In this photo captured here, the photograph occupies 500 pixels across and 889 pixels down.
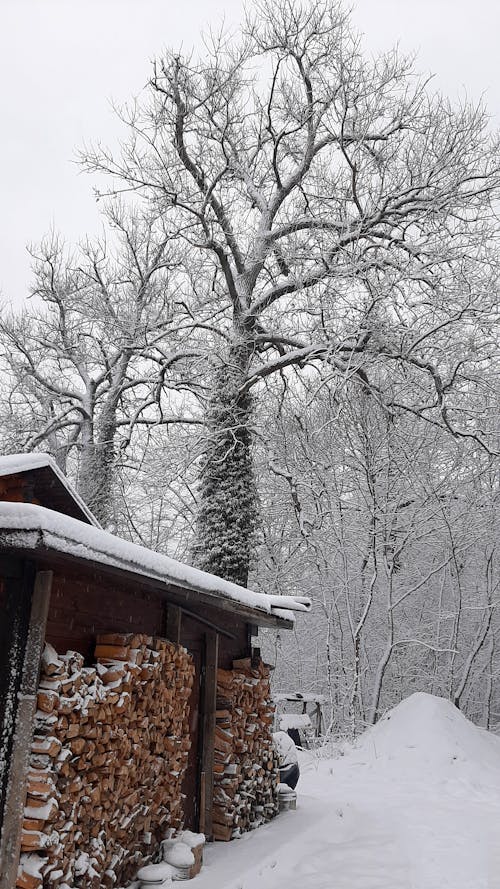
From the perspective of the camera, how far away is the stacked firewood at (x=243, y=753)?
7059 mm

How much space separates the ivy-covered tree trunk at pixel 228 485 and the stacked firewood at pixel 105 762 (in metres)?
7.78

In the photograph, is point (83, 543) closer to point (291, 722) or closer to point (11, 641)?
point (11, 641)

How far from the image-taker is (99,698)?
458 cm

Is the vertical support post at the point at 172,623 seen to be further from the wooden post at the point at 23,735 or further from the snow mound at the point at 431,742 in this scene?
the snow mound at the point at 431,742

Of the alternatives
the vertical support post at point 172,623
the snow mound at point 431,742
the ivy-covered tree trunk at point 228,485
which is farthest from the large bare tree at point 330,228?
the vertical support post at point 172,623

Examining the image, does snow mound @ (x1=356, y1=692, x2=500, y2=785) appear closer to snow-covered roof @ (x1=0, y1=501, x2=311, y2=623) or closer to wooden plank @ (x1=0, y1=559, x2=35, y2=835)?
snow-covered roof @ (x1=0, y1=501, x2=311, y2=623)

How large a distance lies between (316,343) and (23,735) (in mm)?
11547

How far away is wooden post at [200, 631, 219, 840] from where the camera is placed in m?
6.79

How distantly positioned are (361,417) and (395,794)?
843 cm

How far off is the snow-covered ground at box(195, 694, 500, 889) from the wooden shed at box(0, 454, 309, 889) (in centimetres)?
70

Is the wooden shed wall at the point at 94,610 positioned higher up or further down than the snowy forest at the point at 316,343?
further down

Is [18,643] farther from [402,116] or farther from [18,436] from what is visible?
[18,436]

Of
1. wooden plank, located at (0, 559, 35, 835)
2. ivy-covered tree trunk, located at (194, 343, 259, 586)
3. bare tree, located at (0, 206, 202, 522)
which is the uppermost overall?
bare tree, located at (0, 206, 202, 522)

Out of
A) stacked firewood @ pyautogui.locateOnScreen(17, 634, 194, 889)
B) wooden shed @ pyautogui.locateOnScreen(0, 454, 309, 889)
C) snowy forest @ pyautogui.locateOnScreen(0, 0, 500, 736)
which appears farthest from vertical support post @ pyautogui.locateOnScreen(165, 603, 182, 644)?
snowy forest @ pyautogui.locateOnScreen(0, 0, 500, 736)
